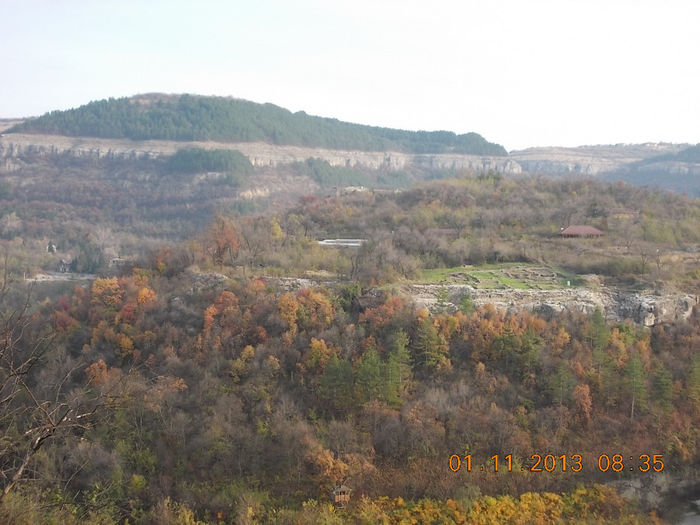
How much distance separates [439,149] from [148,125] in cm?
5401

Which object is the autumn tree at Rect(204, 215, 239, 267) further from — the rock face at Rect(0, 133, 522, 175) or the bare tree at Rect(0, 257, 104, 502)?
the rock face at Rect(0, 133, 522, 175)

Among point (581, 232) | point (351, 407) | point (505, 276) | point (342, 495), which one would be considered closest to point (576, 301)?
point (505, 276)

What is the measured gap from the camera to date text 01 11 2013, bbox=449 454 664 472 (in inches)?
666

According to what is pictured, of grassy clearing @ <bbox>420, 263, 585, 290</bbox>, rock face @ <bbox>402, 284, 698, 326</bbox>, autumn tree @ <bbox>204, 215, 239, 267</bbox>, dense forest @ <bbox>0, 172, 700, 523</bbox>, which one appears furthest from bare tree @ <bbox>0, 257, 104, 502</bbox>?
grassy clearing @ <bbox>420, 263, 585, 290</bbox>

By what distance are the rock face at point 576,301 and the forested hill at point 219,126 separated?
73.7 m

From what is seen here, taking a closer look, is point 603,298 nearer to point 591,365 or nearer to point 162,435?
point 591,365

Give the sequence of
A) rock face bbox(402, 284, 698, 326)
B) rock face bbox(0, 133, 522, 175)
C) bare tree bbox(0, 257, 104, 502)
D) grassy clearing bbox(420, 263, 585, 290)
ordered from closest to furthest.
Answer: bare tree bbox(0, 257, 104, 502)
rock face bbox(402, 284, 698, 326)
grassy clearing bbox(420, 263, 585, 290)
rock face bbox(0, 133, 522, 175)

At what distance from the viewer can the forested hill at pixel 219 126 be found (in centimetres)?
9038

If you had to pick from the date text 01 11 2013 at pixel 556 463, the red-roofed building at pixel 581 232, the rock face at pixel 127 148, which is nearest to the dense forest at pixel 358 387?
the date text 01 11 2013 at pixel 556 463

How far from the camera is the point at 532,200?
40656 mm

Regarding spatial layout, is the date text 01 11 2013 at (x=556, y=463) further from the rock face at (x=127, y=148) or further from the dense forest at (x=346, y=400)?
the rock face at (x=127, y=148)

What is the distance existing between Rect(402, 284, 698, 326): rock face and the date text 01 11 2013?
630cm

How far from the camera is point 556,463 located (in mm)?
17391

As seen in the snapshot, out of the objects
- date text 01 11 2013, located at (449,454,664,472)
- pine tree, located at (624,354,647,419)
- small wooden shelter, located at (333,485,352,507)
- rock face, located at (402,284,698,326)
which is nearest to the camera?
small wooden shelter, located at (333,485,352,507)
